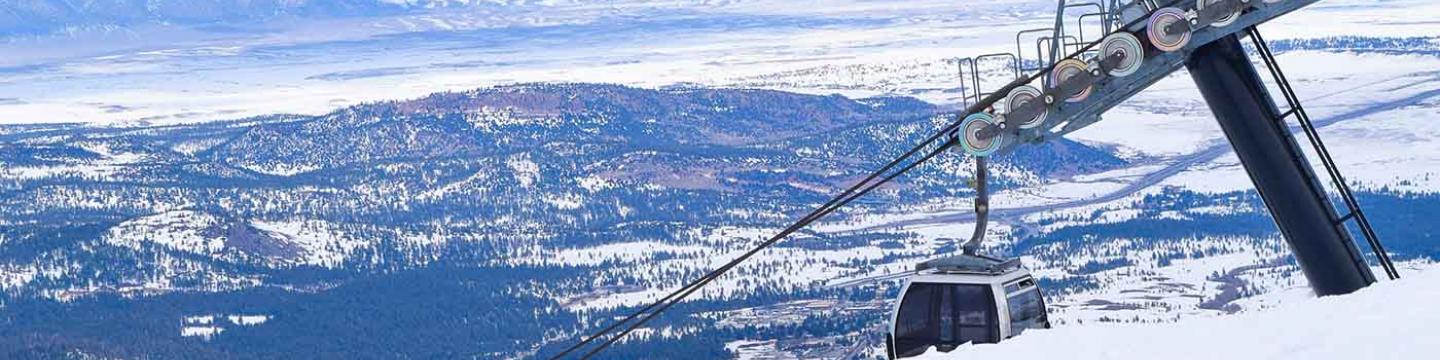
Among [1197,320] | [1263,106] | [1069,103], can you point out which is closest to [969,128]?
[1069,103]

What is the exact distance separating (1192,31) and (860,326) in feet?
510

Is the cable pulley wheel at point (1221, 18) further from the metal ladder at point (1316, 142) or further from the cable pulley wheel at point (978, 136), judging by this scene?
the cable pulley wheel at point (978, 136)

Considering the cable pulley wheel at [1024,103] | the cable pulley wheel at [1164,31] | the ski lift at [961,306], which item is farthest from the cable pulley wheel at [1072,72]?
the ski lift at [961,306]

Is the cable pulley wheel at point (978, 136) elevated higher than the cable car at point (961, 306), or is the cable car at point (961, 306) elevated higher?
the cable pulley wheel at point (978, 136)

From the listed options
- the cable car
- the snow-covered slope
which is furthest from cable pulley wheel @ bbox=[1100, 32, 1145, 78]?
the snow-covered slope

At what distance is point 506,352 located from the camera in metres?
198

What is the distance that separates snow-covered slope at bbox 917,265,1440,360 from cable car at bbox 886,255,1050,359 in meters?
2.58

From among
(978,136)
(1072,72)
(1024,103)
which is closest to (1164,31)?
(1072,72)

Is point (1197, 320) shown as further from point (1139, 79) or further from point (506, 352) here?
point (506, 352)

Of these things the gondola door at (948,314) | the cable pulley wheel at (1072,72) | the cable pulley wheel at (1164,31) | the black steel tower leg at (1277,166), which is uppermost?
the cable pulley wheel at (1164,31)

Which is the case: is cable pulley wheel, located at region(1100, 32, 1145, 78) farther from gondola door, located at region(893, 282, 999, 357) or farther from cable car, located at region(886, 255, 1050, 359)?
gondola door, located at region(893, 282, 999, 357)

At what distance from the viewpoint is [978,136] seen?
34281mm

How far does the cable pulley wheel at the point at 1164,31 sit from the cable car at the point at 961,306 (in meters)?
5.02

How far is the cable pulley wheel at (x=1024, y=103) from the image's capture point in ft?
112
